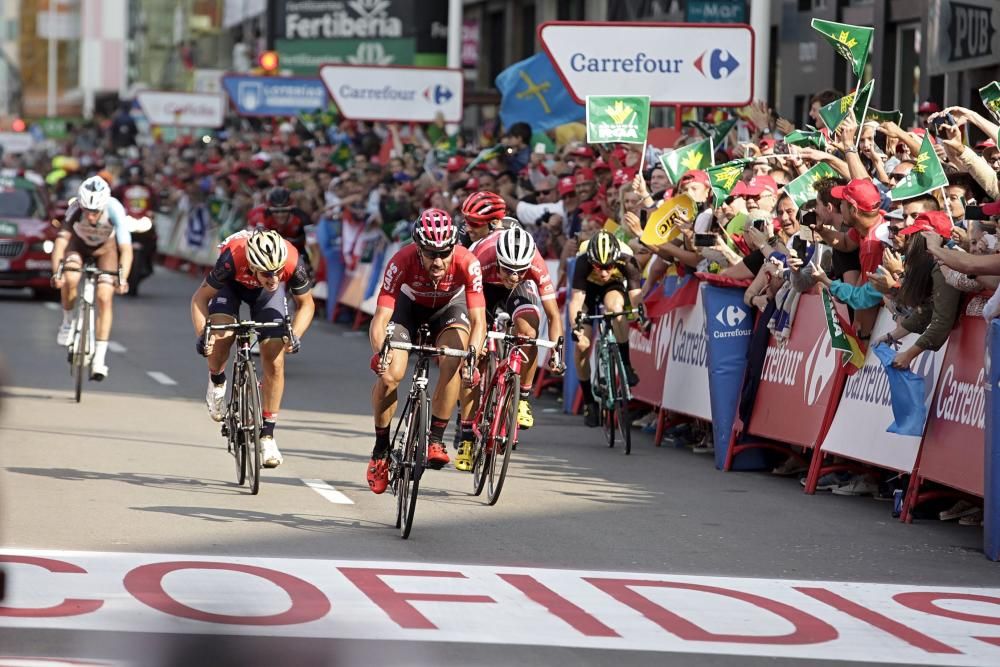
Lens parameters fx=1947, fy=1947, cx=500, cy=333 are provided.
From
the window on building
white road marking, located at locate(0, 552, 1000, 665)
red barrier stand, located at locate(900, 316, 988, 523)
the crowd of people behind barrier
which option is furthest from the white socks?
the window on building

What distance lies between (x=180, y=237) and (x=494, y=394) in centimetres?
2988

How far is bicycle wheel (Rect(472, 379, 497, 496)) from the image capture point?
11594mm

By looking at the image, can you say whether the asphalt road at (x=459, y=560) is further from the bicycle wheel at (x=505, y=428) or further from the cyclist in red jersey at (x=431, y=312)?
the cyclist in red jersey at (x=431, y=312)

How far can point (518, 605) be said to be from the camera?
8.26m

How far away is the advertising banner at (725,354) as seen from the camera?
45.3ft

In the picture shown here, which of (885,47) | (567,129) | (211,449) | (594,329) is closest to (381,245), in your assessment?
(567,129)

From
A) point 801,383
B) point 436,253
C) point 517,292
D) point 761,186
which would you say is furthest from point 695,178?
point 436,253

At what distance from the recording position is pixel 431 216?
10492 millimetres

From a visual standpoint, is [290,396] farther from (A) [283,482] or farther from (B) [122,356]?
(A) [283,482]

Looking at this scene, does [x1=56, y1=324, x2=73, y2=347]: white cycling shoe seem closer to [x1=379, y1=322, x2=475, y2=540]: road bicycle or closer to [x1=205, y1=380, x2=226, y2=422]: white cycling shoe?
[x1=205, y1=380, x2=226, y2=422]: white cycling shoe

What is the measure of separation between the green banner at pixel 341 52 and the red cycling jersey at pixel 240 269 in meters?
28.6

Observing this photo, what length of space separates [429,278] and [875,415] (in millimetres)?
2939

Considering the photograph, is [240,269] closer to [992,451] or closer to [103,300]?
[992,451]

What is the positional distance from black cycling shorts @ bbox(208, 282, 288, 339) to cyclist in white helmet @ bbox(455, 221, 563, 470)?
1260mm
